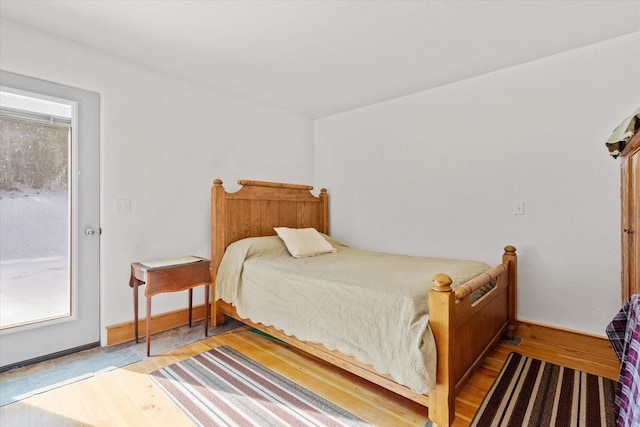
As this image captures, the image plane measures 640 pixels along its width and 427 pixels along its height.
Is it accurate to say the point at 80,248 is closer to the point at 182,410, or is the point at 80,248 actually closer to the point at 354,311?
the point at 182,410

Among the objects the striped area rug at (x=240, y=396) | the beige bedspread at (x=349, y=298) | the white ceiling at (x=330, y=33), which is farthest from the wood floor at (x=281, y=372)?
the white ceiling at (x=330, y=33)

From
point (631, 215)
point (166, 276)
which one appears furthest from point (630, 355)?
point (166, 276)

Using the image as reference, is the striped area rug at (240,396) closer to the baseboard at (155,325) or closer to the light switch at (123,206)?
the baseboard at (155,325)

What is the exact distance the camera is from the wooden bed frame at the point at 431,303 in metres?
1.48

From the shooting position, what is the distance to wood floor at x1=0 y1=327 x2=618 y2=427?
5.21 feet

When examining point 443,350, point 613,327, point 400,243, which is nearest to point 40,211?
point 443,350

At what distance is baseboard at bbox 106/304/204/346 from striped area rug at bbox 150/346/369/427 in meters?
0.66

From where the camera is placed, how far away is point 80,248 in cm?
230

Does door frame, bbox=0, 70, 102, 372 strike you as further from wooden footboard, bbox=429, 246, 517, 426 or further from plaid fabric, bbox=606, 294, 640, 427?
plaid fabric, bbox=606, 294, 640, 427

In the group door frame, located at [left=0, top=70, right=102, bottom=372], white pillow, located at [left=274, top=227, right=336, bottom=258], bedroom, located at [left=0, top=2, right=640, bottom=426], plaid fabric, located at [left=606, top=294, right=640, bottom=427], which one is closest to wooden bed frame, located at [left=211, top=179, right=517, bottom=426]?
bedroom, located at [left=0, top=2, right=640, bottom=426]

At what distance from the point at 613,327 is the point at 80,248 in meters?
3.20

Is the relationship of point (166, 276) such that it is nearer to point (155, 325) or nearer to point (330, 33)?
point (155, 325)

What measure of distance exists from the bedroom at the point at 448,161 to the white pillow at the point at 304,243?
2.42 ft

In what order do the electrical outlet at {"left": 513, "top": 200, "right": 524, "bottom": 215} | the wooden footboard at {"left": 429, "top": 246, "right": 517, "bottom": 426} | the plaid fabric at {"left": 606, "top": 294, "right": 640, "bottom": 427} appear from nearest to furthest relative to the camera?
the plaid fabric at {"left": 606, "top": 294, "right": 640, "bottom": 427}, the wooden footboard at {"left": 429, "top": 246, "right": 517, "bottom": 426}, the electrical outlet at {"left": 513, "top": 200, "right": 524, "bottom": 215}
